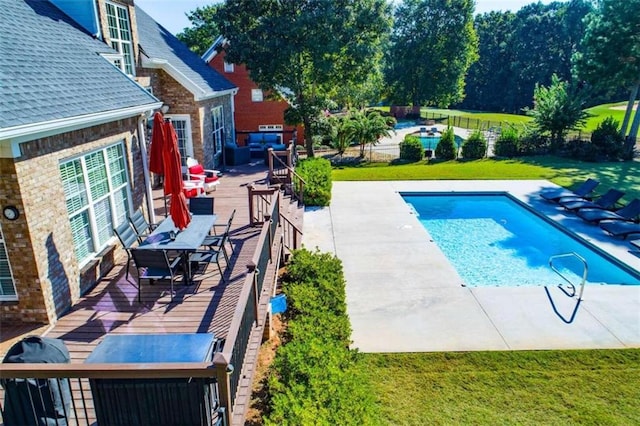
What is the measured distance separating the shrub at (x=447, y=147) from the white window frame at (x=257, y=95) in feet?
39.8

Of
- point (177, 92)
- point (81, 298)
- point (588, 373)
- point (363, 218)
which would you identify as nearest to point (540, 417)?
point (588, 373)

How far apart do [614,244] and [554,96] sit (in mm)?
17034

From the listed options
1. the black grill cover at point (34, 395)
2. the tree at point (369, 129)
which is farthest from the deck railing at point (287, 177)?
the tree at point (369, 129)

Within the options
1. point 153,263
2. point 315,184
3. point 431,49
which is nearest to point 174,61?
point 315,184

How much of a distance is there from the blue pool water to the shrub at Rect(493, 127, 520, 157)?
9068mm

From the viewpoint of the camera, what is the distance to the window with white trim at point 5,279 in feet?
20.4

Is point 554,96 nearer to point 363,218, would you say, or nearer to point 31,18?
point 363,218

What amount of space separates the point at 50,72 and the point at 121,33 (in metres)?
5.91

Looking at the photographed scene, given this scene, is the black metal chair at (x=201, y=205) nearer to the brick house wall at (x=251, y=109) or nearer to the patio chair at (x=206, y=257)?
the patio chair at (x=206, y=257)

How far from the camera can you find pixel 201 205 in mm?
9672

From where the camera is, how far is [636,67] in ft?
82.7

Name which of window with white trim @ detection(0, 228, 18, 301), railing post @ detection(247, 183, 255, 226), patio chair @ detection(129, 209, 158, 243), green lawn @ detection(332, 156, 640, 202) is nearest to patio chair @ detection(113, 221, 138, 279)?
patio chair @ detection(129, 209, 158, 243)

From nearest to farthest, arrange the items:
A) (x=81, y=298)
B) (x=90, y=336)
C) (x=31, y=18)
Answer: (x=90, y=336) < (x=81, y=298) < (x=31, y=18)

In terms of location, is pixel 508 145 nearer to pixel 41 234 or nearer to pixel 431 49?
pixel 41 234
